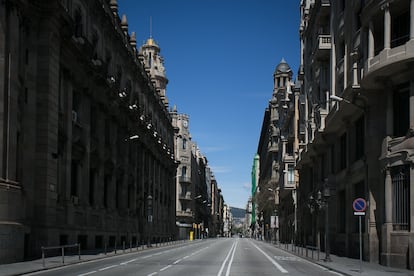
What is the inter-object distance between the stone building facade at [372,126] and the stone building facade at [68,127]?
16791 mm

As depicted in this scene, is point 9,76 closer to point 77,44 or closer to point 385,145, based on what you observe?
point 77,44

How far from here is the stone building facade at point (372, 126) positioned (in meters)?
31.0

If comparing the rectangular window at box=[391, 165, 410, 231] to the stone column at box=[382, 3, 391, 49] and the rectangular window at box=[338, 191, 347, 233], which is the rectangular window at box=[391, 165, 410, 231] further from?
the rectangular window at box=[338, 191, 347, 233]

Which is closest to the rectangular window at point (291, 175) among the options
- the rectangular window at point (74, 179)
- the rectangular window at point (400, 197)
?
the rectangular window at point (74, 179)

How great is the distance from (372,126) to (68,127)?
2088 cm

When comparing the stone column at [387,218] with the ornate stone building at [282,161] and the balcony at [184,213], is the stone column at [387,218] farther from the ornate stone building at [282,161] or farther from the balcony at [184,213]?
the balcony at [184,213]

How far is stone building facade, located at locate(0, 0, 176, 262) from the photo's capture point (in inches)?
1278

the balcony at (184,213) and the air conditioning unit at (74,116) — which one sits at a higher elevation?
the air conditioning unit at (74,116)

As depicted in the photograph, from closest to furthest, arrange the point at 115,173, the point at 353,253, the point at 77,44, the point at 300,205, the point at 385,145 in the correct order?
1. the point at 385,145
2. the point at 353,253
3. the point at 77,44
4. the point at 115,173
5. the point at 300,205

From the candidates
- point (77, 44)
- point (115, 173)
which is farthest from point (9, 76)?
point (115, 173)

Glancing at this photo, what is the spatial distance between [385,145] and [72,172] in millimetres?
24976

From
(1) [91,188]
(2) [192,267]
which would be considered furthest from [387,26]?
(1) [91,188]

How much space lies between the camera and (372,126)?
116 feet

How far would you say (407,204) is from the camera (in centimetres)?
3070
